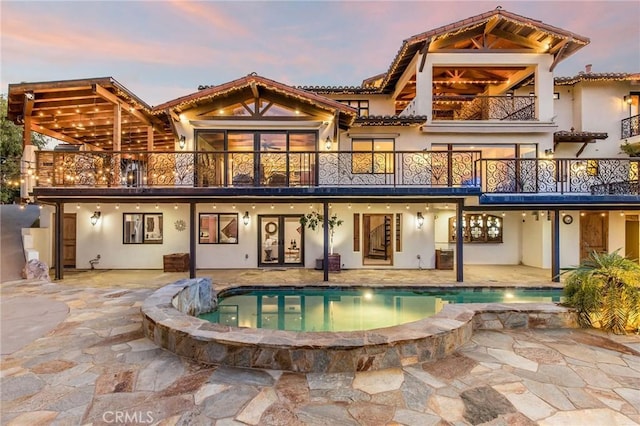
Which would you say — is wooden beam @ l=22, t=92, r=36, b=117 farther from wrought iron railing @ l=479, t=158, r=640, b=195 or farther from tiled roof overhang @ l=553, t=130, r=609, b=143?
tiled roof overhang @ l=553, t=130, r=609, b=143

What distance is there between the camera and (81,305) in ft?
23.0

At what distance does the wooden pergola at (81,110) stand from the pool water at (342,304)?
6.79 metres

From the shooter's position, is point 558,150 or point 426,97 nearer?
point 426,97

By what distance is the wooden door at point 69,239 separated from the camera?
41.4 ft

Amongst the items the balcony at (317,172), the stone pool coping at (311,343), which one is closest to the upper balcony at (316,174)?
the balcony at (317,172)

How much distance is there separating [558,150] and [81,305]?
17.2 meters

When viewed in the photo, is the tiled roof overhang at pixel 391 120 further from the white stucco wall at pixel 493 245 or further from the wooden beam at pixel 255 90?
the white stucco wall at pixel 493 245

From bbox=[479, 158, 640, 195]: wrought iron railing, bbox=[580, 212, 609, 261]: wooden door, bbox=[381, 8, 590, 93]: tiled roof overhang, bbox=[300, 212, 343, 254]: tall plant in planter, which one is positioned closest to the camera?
bbox=[479, 158, 640, 195]: wrought iron railing

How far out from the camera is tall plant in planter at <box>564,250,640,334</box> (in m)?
5.25

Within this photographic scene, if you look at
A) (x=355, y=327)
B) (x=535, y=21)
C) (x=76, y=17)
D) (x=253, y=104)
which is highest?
(x=76, y=17)

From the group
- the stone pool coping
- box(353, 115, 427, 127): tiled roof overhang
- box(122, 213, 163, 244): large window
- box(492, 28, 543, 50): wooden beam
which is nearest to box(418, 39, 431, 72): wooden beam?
box(353, 115, 427, 127): tiled roof overhang

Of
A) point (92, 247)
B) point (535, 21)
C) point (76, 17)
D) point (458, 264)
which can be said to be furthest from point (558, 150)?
point (76, 17)

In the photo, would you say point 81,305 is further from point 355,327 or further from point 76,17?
point 76,17

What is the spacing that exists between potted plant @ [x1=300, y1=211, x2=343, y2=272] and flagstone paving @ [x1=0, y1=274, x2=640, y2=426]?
7.14 m
